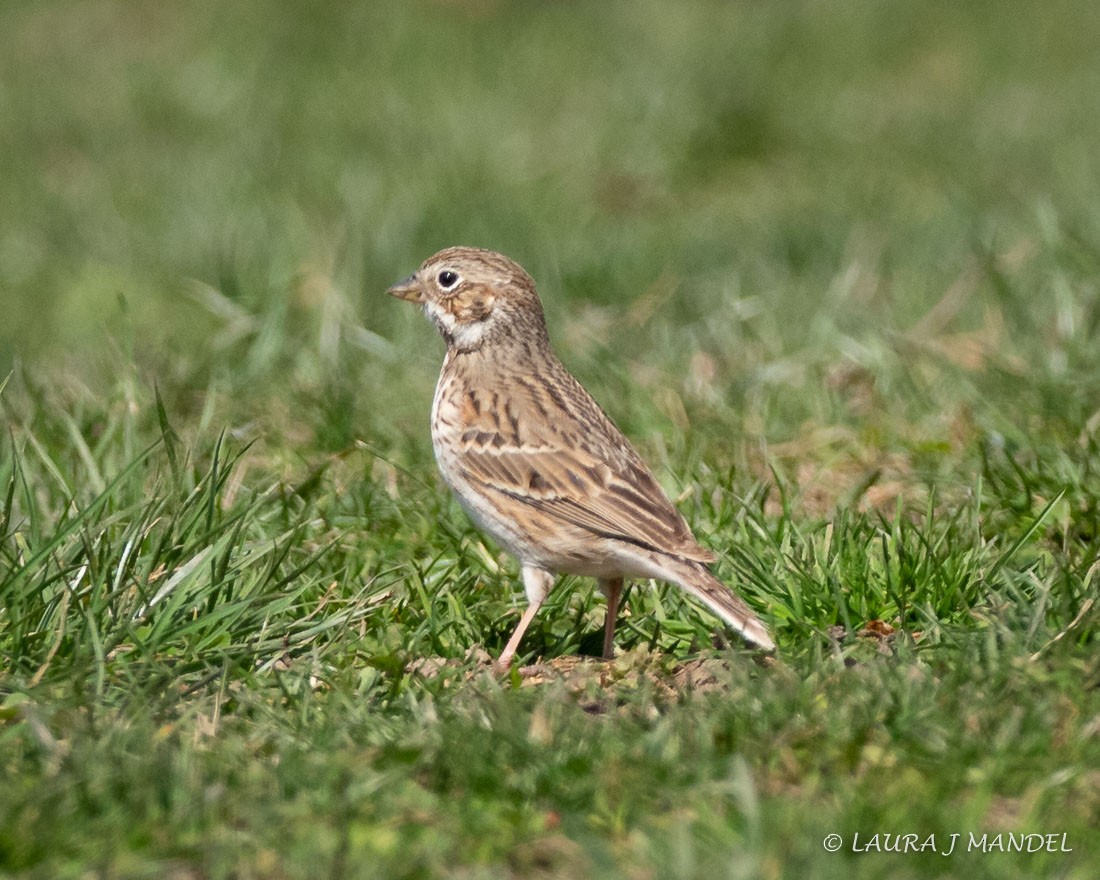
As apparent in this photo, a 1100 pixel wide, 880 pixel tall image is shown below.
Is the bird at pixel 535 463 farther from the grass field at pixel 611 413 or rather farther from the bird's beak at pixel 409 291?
the grass field at pixel 611 413

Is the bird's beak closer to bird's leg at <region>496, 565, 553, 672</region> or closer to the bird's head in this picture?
the bird's head

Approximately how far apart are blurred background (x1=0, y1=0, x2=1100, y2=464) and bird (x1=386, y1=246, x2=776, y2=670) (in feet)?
3.59

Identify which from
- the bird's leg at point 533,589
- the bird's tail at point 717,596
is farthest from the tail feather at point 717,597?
the bird's leg at point 533,589

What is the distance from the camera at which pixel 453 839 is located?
12.6 feet

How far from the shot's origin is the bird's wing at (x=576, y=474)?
211 inches

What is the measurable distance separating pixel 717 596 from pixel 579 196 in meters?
7.85

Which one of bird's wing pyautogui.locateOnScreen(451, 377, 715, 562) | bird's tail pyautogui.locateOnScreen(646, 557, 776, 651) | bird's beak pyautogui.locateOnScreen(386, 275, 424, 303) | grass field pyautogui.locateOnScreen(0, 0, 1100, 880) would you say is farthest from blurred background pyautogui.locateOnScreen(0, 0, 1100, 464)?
bird's tail pyautogui.locateOnScreen(646, 557, 776, 651)

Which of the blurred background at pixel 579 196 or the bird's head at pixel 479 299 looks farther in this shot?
the blurred background at pixel 579 196

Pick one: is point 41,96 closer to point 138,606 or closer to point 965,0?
point 965,0

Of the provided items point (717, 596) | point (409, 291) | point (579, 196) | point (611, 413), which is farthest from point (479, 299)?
point (579, 196)

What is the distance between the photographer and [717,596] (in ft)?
16.5

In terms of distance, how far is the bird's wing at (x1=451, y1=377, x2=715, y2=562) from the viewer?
536 centimetres

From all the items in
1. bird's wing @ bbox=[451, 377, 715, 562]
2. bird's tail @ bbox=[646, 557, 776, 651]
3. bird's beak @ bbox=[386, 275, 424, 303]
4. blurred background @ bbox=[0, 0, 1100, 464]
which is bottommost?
blurred background @ bbox=[0, 0, 1100, 464]

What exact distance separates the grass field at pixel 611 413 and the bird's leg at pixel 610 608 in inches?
4.3
